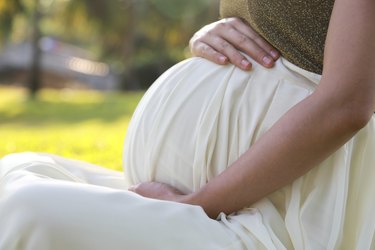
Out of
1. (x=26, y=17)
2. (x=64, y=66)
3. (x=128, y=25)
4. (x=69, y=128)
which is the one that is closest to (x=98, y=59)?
(x=64, y=66)

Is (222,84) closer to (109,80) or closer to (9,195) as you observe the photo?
(9,195)

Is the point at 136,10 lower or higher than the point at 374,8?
lower

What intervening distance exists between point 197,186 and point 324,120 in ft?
1.42

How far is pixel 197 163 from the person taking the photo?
1846 millimetres

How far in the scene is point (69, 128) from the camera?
11578 millimetres

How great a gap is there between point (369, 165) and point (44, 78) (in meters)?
36.5

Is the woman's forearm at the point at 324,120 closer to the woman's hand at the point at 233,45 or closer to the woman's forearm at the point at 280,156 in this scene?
the woman's forearm at the point at 280,156

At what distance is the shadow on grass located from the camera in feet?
44.4

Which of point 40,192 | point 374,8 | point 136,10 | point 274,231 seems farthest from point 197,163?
point 136,10

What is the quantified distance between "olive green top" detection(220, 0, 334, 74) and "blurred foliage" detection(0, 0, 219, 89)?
18.4 m

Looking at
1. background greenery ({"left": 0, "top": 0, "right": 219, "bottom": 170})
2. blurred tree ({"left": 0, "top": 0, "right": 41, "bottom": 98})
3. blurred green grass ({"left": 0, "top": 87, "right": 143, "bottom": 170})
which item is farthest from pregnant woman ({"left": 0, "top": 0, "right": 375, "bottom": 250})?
blurred tree ({"left": 0, "top": 0, "right": 41, "bottom": 98})

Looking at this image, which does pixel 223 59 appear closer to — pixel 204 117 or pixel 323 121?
pixel 204 117

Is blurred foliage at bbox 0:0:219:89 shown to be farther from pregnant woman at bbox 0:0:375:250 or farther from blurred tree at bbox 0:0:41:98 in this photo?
pregnant woman at bbox 0:0:375:250

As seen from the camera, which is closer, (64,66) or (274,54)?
(274,54)
